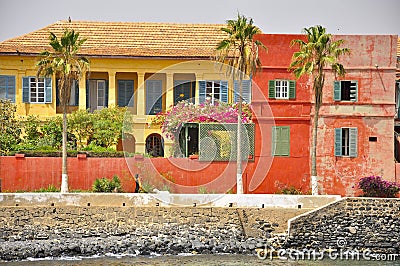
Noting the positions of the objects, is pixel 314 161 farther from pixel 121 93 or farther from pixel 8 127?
pixel 8 127

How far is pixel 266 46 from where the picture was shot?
131ft

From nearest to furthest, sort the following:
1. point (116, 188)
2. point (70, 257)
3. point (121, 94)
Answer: point (70, 257)
point (116, 188)
point (121, 94)

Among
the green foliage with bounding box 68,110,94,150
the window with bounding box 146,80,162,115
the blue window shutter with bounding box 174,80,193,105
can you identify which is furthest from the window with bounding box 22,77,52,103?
the blue window shutter with bounding box 174,80,193,105

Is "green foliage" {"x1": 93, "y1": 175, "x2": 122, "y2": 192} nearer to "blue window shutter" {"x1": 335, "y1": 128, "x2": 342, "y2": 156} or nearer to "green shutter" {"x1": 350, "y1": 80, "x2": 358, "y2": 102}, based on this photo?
"blue window shutter" {"x1": 335, "y1": 128, "x2": 342, "y2": 156}

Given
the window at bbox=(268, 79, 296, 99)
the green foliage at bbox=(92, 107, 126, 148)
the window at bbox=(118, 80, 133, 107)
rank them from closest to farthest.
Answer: the window at bbox=(268, 79, 296, 99)
the green foliage at bbox=(92, 107, 126, 148)
the window at bbox=(118, 80, 133, 107)

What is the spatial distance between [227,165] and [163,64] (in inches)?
369

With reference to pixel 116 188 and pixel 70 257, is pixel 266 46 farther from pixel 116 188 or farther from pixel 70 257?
pixel 70 257

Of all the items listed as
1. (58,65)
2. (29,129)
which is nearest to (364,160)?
(58,65)

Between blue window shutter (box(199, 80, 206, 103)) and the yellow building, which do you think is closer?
the yellow building

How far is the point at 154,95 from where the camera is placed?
4788 centimetres

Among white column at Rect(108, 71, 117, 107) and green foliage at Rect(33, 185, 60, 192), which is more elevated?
white column at Rect(108, 71, 117, 107)

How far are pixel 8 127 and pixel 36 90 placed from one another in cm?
352

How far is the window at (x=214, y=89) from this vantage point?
46812 mm

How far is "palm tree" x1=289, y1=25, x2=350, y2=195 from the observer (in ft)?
123
